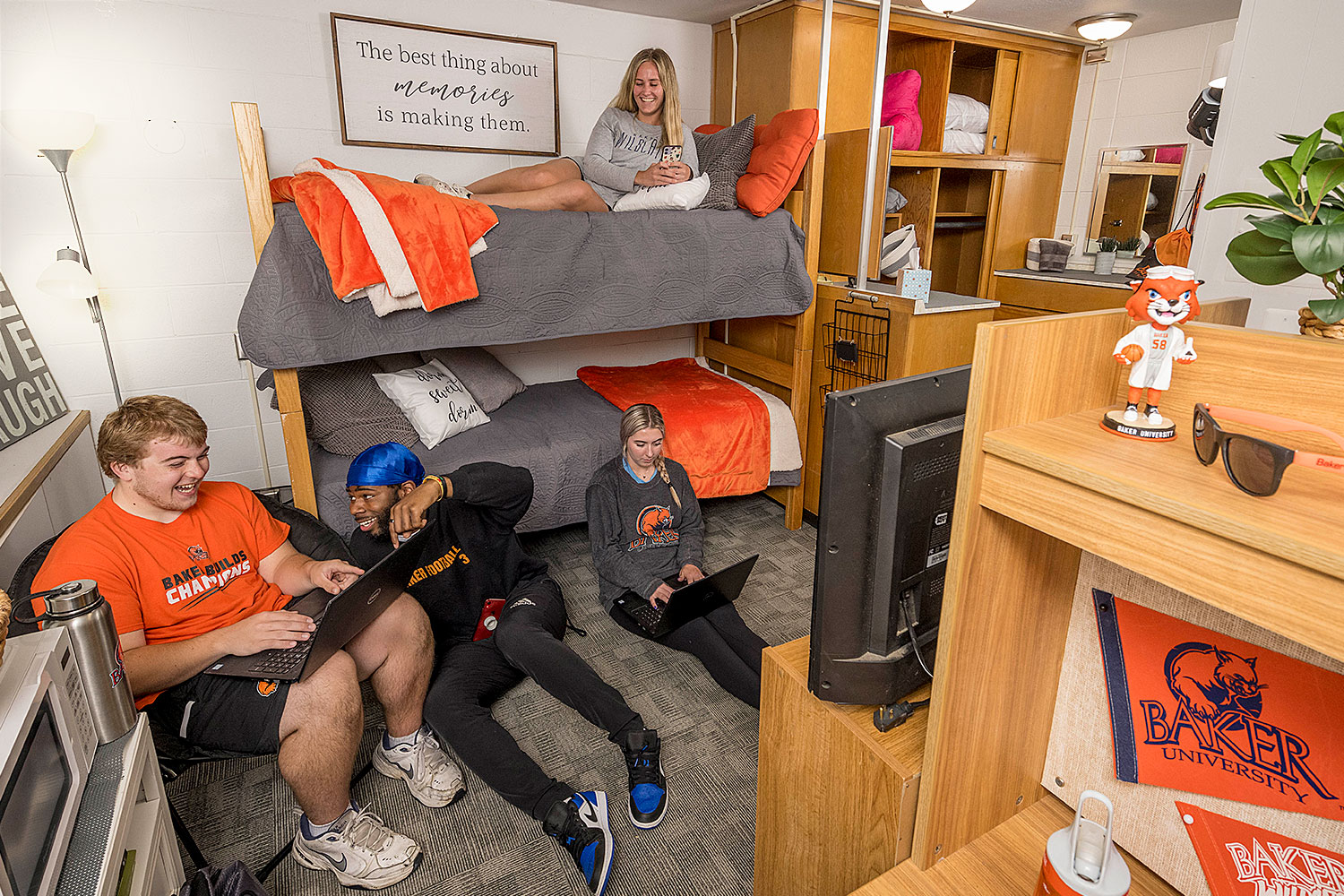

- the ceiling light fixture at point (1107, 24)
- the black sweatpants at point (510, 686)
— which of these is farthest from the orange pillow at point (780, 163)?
the ceiling light fixture at point (1107, 24)

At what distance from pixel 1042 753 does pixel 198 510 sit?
165 cm

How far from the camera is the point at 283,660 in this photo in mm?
1432

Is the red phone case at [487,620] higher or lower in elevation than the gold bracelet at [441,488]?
lower

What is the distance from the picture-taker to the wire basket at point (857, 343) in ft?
8.41

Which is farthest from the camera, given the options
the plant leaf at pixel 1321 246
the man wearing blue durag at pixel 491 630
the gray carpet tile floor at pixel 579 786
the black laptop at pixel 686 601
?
the black laptop at pixel 686 601

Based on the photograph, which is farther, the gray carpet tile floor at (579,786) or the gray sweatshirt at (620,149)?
the gray sweatshirt at (620,149)

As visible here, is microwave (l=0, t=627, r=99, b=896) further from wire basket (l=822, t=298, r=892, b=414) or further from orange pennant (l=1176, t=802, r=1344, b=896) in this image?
wire basket (l=822, t=298, r=892, b=414)

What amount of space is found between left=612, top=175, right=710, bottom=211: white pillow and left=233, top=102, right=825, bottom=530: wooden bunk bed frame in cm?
43

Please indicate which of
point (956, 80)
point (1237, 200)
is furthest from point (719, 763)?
point (956, 80)

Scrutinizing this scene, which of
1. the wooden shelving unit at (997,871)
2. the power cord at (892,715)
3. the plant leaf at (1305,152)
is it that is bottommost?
the wooden shelving unit at (997,871)

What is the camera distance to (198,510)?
1521mm

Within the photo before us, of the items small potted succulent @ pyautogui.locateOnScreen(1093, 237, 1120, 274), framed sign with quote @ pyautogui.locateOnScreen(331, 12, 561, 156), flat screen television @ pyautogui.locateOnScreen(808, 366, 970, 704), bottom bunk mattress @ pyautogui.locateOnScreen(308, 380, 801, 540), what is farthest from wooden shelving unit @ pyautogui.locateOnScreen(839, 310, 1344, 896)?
small potted succulent @ pyautogui.locateOnScreen(1093, 237, 1120, 274)

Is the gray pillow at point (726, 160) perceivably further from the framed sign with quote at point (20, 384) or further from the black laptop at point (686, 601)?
the framed sign with quote at point (20, 384)

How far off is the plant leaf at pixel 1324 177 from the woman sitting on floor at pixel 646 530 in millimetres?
1507
